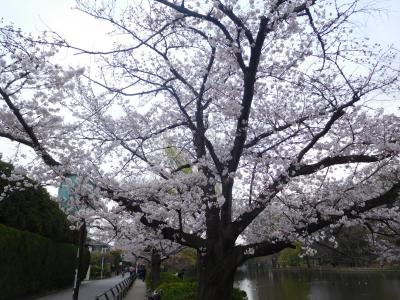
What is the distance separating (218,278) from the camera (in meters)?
6.65

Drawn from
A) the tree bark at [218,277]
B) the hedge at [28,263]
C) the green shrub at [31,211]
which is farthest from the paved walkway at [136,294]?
the tree bark at [218,277]

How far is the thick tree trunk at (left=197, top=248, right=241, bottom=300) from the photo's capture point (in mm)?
6645

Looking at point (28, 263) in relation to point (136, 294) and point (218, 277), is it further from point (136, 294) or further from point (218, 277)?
point (218, 277)

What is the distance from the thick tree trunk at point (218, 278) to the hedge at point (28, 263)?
8720mm

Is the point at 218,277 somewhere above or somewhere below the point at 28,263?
below

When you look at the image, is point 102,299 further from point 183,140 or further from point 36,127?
point 36,127

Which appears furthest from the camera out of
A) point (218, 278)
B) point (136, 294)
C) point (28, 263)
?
point (136, 294)

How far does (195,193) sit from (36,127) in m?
2.92

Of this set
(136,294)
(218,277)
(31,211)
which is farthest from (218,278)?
(136,294)

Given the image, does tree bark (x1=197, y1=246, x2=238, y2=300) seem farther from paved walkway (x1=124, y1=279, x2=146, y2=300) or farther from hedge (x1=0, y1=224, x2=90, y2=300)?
paved walkway (x1=124, y1=279, x2=146, y2=300)

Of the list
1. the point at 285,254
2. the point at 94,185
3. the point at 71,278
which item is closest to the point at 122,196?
the point at 94,185

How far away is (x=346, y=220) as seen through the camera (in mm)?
7156

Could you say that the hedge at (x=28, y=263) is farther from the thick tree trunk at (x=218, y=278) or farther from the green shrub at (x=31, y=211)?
the thick tree trunk at (x=218, y=278)

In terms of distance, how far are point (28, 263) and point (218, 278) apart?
1180 cm
